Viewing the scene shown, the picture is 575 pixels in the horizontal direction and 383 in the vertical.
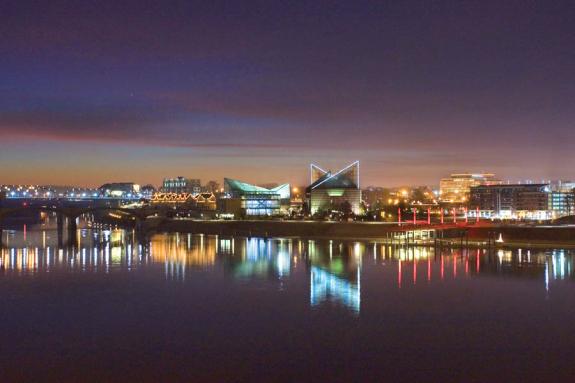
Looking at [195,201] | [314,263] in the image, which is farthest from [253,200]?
[314,263]

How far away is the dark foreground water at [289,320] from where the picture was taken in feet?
34.9

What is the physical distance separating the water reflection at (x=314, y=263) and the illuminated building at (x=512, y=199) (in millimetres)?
34505

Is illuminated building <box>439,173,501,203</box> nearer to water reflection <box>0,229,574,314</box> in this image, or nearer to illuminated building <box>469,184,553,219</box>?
illuminated building <box>469,184,553,219</box>

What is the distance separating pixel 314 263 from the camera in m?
25.3

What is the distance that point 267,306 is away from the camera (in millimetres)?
15875

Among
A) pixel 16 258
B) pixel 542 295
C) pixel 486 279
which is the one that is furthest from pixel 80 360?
Result: pixel 16 258

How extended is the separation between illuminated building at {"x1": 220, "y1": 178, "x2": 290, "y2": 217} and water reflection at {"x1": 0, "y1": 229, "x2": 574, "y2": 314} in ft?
96.7

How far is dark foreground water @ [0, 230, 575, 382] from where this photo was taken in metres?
10.6

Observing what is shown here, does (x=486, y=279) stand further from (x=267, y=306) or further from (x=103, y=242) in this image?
(x=103, y=242)

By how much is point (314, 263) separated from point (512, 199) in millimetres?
47314

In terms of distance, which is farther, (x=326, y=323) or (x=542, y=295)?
(x=542, y=295)

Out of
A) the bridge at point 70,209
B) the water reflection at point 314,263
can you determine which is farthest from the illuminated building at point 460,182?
the water reflection at point 314,263

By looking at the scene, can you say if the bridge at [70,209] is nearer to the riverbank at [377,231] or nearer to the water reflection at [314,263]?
the riverbank at [377,231]

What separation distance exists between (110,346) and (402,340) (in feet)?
17.6
